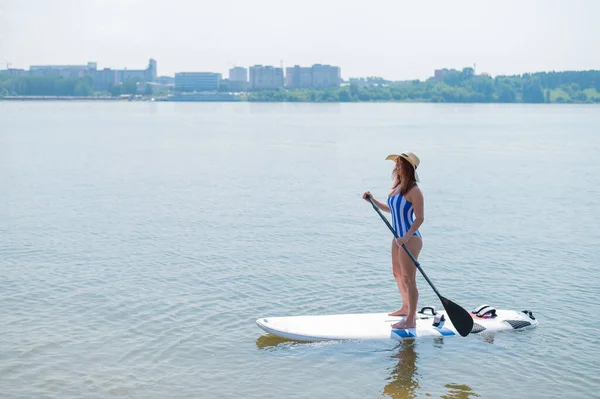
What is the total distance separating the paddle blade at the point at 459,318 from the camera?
1140cm

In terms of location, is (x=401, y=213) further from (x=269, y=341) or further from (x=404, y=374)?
(x=269, y=341)

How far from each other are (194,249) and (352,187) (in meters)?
14.5

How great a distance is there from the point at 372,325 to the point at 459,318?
1292 millimetres

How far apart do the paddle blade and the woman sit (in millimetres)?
539

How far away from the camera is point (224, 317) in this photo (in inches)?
502

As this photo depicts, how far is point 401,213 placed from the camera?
1060 centimetres

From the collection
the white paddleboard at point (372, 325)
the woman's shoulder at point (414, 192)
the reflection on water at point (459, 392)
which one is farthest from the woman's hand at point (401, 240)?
the reflection on water at point (459, 392)

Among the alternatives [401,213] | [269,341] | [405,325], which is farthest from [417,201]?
[269,341]

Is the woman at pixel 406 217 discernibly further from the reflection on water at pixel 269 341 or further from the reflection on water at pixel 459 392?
the reflection on water at pixel 269 341

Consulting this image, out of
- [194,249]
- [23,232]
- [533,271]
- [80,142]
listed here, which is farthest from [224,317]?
[80,142]

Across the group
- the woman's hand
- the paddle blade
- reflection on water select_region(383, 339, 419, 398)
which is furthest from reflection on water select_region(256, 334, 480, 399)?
the woman's hand

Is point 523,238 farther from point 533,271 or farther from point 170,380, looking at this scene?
point 170,380

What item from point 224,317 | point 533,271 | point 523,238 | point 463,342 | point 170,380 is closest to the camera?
point 170,380

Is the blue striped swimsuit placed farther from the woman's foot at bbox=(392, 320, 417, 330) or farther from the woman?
the woman's foot at bbox=(392, 320, 417, 330)
